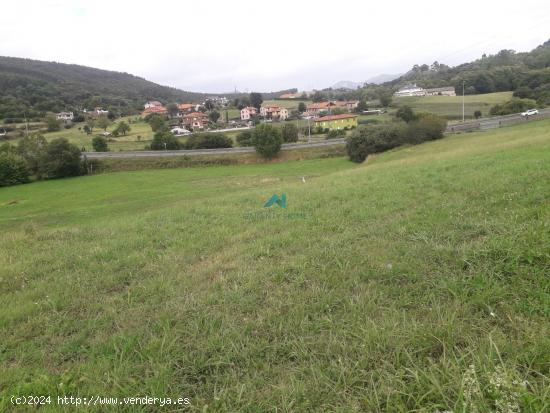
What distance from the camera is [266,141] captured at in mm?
52094

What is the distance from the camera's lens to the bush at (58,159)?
48.6m

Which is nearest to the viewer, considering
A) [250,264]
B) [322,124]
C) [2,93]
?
[250,264]

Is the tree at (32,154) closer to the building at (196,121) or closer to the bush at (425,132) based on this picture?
the building at (196,121)

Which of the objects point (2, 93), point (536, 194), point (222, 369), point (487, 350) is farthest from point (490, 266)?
point (2, 93)

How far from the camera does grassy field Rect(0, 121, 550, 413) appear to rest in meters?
2.49

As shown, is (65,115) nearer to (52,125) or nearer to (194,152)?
(52,125)

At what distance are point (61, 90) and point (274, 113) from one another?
273ft

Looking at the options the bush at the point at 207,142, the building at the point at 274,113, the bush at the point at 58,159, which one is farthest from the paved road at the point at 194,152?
the building at the point at 274,113

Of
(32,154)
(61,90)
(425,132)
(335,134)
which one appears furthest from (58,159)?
(61,90)

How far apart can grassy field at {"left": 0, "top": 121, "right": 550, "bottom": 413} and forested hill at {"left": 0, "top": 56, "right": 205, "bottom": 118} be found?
107 m

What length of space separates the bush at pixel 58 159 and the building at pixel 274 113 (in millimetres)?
71046

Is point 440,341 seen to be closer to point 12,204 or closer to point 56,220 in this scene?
point 56,220

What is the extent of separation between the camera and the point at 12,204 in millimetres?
32719

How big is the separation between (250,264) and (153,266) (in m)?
1.56
